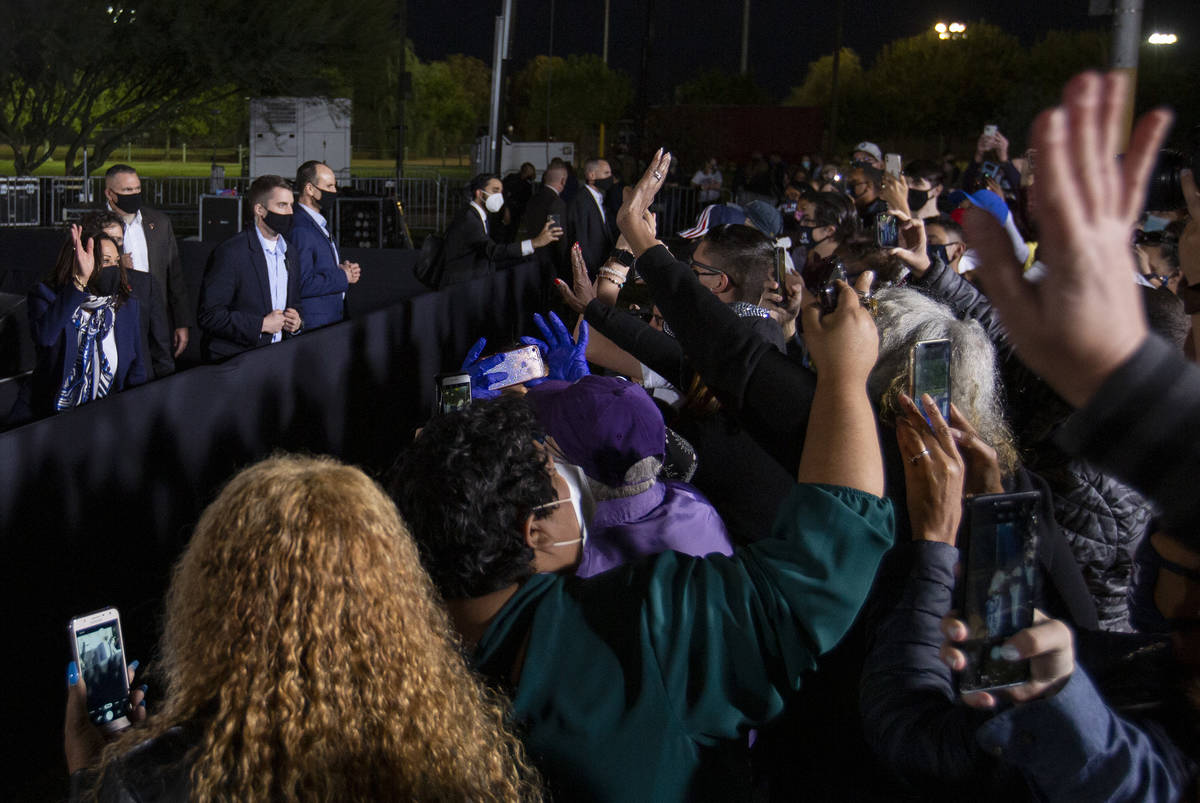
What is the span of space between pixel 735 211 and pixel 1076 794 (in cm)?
709

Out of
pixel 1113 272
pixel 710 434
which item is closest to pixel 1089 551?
pixel 710 434

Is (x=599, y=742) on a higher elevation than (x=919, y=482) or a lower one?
lower

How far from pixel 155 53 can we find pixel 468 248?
34152 millimetres

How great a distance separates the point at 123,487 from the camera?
4043mm

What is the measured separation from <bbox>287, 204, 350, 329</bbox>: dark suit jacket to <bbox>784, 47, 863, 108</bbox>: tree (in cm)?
7222

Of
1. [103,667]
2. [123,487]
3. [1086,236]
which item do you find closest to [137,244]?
[123,487]

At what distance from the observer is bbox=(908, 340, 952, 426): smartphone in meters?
2.26

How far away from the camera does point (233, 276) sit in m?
7.05

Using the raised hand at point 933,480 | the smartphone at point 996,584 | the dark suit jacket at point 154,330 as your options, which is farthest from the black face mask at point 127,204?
the smartphone at point 996,584

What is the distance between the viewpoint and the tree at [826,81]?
253ft

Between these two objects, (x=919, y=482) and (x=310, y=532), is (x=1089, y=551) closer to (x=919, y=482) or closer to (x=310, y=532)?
(x=919, y=482)

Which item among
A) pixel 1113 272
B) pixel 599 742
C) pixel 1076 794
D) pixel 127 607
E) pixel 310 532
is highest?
pixel 1113 272

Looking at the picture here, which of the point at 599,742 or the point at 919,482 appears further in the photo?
the point at 919,482

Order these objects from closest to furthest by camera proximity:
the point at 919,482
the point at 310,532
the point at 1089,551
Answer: the point at 310,532 → the point at 919,482 → the point at 1089,551
